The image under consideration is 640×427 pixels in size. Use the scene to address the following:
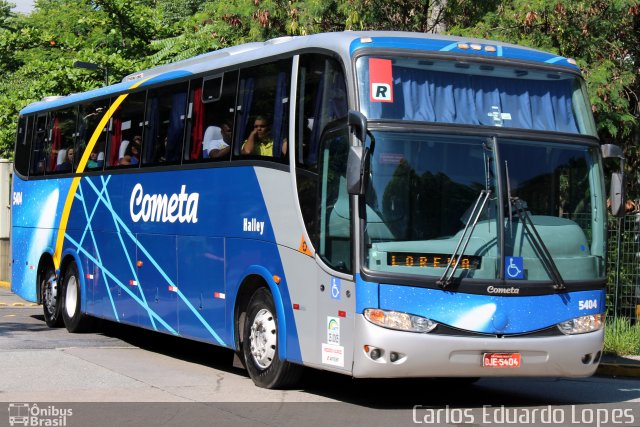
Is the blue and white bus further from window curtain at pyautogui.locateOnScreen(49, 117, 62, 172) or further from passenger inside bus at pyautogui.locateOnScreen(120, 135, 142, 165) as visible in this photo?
window curtain at pyautogui.locateOnScreen(49, 117, 62, 172)

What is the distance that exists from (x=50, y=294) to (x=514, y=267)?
35.2 ft

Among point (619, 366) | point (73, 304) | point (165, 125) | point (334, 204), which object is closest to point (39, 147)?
point (73, 304)

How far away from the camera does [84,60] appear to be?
1261 inches

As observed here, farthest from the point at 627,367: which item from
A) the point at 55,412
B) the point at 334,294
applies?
the point at 55,412

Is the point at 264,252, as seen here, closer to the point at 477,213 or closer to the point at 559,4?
the point at 477,213

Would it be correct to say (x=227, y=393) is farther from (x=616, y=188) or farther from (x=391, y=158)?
(x=616, y=188)

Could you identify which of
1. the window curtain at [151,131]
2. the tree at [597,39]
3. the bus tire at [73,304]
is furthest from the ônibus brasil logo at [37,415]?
the tree at [597,39]

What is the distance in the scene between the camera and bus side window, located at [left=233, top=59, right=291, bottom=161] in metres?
12.2

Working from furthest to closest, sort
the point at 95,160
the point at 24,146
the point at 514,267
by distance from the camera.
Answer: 1. the point at 24,146
2. the point at 95,160
3. the point at 514,267

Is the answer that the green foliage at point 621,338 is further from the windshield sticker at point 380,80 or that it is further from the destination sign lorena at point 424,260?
the windshield sticker at point 380,80

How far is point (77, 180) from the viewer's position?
18109 millimetres

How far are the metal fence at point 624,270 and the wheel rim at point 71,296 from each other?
8.28m

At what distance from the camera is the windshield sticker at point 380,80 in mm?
10727

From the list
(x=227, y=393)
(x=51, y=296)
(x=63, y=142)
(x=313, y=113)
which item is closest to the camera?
(x=313, y=113)
